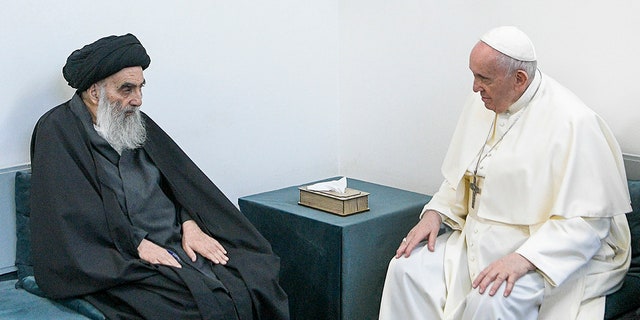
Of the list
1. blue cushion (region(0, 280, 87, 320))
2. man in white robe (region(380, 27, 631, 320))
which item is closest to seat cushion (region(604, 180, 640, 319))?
man in white robe (region(380, 27, 631, 320))

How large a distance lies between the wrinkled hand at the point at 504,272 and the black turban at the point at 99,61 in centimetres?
160

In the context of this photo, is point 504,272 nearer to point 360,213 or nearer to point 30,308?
point 360,213

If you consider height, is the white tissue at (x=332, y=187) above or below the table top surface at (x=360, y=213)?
above

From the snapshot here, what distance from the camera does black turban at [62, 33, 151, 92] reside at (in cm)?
298

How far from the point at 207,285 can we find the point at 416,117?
5.99 ft

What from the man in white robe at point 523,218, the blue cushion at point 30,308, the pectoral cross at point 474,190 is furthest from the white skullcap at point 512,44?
the blue cushion at point 30,308

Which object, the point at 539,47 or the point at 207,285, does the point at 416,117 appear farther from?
the point at 207,285

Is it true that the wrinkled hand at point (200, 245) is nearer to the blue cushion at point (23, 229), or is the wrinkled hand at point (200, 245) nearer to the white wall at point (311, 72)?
the blue cushion at point (23, 229)

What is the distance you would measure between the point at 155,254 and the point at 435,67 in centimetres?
191

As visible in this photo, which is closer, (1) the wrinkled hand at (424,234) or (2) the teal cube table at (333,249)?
(1) the wrinkled hand at (424,234)

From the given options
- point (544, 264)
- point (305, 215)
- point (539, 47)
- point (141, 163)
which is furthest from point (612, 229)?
point (141, 163)

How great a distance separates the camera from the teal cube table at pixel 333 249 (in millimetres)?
3389

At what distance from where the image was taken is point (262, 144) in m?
4.25

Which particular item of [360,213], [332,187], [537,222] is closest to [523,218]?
[537,222]
